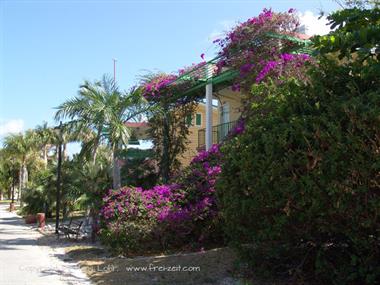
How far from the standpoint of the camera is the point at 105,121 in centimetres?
1438

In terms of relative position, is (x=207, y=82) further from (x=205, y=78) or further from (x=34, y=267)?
(x=34, y=267)

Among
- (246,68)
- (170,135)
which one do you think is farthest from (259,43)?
(170,135)

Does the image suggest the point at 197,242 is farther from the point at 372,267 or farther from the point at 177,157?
the point at 177,157

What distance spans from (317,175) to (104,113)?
33.0ft

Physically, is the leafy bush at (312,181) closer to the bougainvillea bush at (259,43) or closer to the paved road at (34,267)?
the paved road at (34,267)

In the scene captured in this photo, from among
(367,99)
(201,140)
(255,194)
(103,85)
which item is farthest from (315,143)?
(201,140)

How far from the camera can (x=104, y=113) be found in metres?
14.3

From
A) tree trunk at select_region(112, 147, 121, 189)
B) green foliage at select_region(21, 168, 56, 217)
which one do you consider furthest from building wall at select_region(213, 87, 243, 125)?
green foliage at select_region(21, 168, 56, 217)

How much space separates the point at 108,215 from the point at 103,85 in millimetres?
5634

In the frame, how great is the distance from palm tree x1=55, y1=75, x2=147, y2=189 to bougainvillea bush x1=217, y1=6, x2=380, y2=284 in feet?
25.8

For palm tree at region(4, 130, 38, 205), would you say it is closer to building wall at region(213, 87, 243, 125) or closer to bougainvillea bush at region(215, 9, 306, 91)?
building wall at region(213, 87, 243, 125)

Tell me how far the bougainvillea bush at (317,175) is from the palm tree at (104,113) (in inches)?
310

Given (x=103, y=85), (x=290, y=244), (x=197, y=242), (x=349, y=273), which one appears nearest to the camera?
(x=349, y=273)

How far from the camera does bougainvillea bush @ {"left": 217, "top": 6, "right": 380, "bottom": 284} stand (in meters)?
5.02
